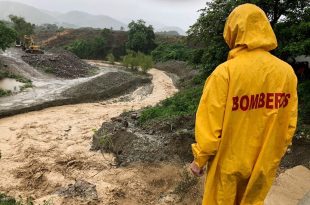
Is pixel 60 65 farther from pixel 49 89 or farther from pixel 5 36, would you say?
pixel 49 89

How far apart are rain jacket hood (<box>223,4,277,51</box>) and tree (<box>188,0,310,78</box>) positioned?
6.52 m

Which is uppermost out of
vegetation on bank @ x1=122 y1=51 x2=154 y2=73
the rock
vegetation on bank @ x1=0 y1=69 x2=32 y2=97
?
vegetation on bank @ x1=122 y1=51 x2=154 y2=73

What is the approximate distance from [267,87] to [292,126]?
356mm

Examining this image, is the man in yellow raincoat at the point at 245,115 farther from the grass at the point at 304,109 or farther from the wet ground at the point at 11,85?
the wet ground at the point at 11,85

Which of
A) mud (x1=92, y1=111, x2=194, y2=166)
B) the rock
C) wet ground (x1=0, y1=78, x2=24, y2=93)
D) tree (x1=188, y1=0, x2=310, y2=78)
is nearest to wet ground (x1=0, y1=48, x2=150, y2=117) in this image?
wet ground (x1=0, y1=78, x2=24, y2=93)

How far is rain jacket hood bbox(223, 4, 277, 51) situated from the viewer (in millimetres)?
2393

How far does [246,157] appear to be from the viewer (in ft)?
8.02

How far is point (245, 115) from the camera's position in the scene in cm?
Result: 240

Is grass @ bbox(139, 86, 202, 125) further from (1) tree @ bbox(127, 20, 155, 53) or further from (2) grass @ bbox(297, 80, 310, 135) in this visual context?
(1) tree @ bbox(127, 20, 155, 53)

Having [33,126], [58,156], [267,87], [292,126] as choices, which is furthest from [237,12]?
[33,126]

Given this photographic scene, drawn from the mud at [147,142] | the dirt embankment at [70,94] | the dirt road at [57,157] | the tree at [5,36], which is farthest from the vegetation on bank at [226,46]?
the tree at [5,36]

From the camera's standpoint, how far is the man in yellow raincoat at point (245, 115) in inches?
91.7

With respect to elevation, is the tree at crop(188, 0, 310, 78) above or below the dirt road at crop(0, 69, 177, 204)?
above

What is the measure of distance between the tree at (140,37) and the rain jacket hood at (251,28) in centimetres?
3083
